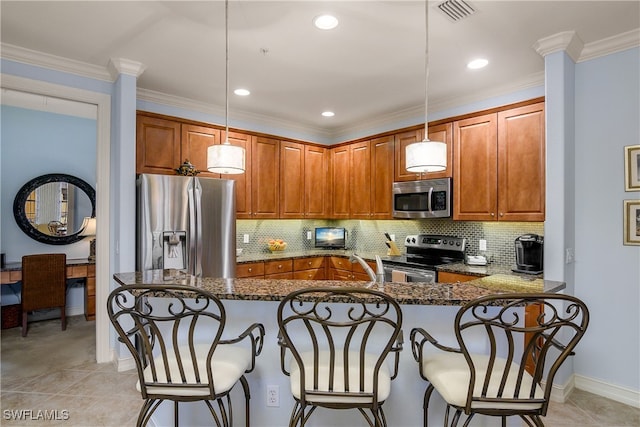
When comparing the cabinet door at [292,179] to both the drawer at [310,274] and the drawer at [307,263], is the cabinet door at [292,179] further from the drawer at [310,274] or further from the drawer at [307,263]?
the drawer at [310,274]

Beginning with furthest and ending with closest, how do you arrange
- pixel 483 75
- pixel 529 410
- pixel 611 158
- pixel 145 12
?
1. pixel 483 75
2. pixel 611 158
3. pixel 145 12
4. pixel 529 410

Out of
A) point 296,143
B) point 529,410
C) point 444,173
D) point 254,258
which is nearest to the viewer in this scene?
point 529,410

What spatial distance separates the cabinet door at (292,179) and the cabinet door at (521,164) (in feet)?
8.09

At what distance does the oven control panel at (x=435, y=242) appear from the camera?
12.7ft

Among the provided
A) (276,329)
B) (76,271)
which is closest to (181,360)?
(276,329)

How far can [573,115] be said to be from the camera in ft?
9.09

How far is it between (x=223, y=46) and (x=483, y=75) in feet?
7.48

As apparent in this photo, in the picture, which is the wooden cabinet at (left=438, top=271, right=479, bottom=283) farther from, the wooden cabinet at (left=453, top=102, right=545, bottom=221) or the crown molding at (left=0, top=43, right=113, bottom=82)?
the crown molding at (left=0, top=43, right=113, bottom=82)

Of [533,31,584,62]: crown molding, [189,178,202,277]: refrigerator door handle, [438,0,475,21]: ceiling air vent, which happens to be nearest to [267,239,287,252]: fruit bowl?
[189,178,202,277]: refrigerator door handle

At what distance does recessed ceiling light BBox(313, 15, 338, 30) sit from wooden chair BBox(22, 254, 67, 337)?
3922 millimetres

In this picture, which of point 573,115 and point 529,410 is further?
point 573,115

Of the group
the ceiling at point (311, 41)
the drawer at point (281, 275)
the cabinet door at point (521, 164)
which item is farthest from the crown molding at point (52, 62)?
the cabinet door at point (521, 164)

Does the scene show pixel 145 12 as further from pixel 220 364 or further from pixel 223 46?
pixel 220 364

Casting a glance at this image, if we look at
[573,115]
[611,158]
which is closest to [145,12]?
[573,115]
